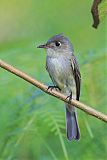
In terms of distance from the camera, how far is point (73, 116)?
4.01 meters

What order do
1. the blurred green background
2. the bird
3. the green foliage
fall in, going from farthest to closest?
1. the bird
2. the blurred green background
3. the green foliage

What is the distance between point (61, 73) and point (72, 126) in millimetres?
335

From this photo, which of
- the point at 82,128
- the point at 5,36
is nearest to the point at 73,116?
the point at 82,128

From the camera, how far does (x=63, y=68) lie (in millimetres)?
3826

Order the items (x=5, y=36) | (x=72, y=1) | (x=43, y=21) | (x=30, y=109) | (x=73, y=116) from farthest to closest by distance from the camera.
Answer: (x=72, y=1) < (x=43, y=21) < (x=5, y=36) < (x=73, y=116) < (x=30, y=109)

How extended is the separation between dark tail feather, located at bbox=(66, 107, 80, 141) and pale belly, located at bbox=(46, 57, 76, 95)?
0.21m

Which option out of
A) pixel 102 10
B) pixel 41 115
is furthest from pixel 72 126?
pixel 102 10

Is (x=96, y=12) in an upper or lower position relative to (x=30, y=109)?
upper

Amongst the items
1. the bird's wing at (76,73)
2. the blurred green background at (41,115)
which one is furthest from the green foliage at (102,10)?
the bird's wing at (76,73)

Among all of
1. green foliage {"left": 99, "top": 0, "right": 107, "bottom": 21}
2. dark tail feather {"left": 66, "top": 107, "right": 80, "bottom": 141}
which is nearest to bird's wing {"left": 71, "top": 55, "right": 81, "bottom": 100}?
dark tail feather {"left": 66, "top": 107, "right": 80, "bottom": 141}

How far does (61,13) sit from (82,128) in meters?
2.20

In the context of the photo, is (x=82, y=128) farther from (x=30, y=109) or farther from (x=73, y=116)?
(x=30, y=109)

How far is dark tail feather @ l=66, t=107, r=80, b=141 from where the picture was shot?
367cm

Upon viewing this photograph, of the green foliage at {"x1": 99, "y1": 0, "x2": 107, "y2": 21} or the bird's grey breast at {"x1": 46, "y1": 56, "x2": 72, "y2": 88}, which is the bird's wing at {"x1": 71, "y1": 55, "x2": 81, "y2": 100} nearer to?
the bird's grey breast at {"x1": 46, "y1": 56, "x2": 72, "y2": 88}
